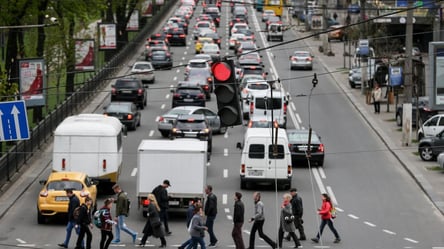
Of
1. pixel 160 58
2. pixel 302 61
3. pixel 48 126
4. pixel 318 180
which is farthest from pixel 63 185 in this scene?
pixel 302 61

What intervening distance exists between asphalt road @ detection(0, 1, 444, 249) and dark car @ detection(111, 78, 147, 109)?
0.78 meters

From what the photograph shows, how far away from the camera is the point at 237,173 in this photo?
4769 cm

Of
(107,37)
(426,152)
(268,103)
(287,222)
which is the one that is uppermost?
(107,37)

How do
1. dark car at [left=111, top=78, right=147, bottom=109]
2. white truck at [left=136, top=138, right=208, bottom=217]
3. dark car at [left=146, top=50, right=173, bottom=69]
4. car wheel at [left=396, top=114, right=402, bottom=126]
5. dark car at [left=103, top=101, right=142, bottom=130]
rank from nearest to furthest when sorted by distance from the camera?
white truck at [left=136, top=138, right=208, bottom=217] → dark car at [left=103, top=101, right=142, bottom=130] → car wheel at [left=396, top=114, right=402, bottom=126] → dark car at [left=111, top=78, right=147, bottom=109] → dark car at [left=146, top=50, right=173, bottom=69]

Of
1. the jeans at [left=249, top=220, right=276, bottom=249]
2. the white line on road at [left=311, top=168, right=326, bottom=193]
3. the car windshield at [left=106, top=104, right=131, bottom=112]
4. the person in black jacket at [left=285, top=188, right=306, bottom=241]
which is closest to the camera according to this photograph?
the jeans at [left=249, top=220, right=276, bottom=249]

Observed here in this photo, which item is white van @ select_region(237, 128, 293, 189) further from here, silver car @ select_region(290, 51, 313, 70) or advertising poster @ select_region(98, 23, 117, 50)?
silver car @ select_region(290, 51, 313, 70)

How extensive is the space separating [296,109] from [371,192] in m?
23.2

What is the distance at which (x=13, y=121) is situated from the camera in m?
34.4

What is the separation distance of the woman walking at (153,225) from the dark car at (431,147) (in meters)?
18.8

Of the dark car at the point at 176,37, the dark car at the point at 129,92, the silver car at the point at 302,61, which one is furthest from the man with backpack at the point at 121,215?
the dark car at the point at 176,37

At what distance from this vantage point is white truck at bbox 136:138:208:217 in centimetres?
3816

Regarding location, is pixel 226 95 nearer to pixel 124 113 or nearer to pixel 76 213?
pixel 76 213

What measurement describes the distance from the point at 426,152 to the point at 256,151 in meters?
9.85

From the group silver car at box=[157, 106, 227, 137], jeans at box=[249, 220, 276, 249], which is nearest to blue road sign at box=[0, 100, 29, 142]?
jeans at box=[249, 220, 276, 249]
